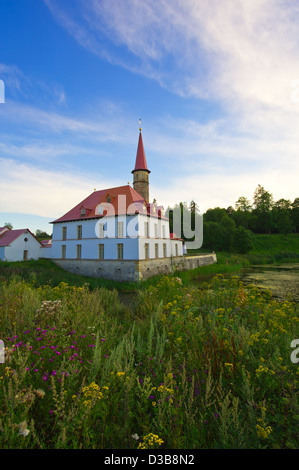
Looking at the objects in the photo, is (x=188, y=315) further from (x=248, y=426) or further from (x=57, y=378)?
(x=57, y=378)

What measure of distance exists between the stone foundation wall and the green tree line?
88.9ft

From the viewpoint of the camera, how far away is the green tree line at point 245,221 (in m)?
51.4

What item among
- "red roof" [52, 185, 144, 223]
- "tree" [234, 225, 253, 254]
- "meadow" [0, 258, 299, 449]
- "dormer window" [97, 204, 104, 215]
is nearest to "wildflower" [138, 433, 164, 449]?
"meadow" [0, 258, 299, 449]

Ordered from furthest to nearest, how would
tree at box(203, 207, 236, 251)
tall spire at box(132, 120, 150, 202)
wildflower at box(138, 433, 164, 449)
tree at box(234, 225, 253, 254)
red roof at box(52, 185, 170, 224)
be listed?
tree at box(203, 207, 236, 251) < tree at box(234, 225, 253, 254) < tall spire at box(132, 120, 150, 202) < red roof at box(52, 185, 170, 224) < wildflower at box(138, 433, 164, 449)

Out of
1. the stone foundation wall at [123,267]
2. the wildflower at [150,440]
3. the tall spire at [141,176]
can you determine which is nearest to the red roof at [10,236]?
the stone foundation wall at [123,267]

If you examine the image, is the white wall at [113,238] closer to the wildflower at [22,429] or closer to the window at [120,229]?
the window at [120,229]

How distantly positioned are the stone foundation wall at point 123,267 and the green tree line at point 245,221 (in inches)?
1067

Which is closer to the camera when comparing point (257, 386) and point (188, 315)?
point (257, 386)

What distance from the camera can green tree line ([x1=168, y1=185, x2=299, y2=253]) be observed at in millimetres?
51375

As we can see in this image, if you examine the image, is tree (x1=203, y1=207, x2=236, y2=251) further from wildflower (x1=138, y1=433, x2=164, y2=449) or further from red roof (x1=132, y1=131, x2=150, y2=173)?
wildflower (x1=138, y1=433, x2=164, y2=449)

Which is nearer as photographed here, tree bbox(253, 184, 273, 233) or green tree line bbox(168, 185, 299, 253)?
green tree line bbox(168, 185, 299, 253)
